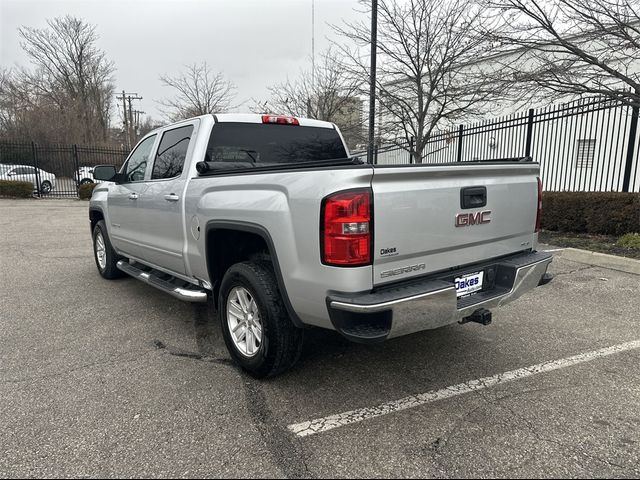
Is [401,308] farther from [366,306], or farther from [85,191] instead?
[85,191]

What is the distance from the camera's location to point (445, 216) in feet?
9.61

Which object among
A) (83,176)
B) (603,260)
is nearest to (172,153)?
(603,260)

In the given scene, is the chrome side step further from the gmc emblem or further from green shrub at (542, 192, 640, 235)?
green shrub at (542, 192, 640, 235)

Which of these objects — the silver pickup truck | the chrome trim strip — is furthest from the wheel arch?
the chrome trim strip

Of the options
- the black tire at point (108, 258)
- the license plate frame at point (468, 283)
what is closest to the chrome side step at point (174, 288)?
the black tire at point (108, 258)

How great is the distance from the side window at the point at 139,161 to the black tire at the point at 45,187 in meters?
19.9

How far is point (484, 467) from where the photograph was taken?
2303mm

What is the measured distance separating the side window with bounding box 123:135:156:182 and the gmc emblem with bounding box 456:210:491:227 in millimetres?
3393

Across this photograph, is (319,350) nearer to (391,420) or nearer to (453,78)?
(391,420)

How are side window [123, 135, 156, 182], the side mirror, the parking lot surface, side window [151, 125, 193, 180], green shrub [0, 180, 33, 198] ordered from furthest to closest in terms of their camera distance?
green shrub [0, 180, 33, 198], the side mirror, side window [123, 135, 156, 182], side window [151, 125, 193, 180], the parking lot surface

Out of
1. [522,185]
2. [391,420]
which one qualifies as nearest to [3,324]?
[391,420]

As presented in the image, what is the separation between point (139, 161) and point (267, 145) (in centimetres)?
173

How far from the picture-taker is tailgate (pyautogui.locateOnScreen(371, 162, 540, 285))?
8.71ft

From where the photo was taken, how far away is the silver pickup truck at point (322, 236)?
2590 millimetres
